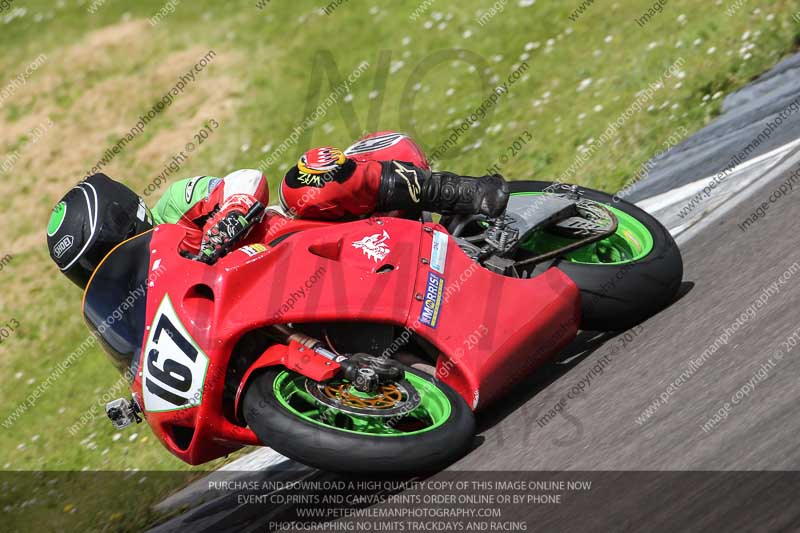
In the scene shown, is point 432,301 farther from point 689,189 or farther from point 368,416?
point 689,189

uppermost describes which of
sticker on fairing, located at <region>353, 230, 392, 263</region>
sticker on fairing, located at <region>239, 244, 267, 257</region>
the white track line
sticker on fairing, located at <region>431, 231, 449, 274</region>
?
sticker on fairing, located at <region>239, 244, 267, 257</region>

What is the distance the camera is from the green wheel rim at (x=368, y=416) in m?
4.87

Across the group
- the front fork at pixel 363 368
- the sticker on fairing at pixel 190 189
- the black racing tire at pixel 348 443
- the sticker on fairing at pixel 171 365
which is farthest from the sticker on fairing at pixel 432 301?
the sticker on fairing at pixel 190 189

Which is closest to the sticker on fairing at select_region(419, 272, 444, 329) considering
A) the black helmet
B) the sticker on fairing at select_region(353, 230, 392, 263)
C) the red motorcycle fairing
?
the red motorcycle fairing

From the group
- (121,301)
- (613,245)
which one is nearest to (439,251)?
(613,245)

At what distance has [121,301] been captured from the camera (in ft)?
17.6

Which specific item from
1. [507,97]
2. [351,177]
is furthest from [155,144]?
Answer: [351,177]

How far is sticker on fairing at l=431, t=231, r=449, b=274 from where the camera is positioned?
5.49 m

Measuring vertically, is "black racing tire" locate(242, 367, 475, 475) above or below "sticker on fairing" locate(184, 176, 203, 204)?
below

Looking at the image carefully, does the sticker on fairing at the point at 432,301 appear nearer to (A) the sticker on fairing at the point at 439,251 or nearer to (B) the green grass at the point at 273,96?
(A) the sticker on fairing at the point at 439,251

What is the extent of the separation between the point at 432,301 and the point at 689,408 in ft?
4.63

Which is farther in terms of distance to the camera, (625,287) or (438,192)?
(438,192)

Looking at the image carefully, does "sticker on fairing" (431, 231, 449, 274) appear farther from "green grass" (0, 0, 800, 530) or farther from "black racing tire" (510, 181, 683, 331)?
"green grass" (0, 0, 800, 530)

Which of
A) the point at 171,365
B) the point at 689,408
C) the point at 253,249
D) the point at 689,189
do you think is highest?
the point at 253,249
